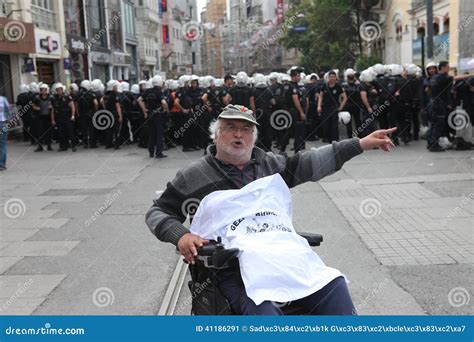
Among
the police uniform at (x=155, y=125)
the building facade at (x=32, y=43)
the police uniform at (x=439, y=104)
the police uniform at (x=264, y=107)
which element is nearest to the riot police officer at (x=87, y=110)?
the police uniform at (x=155, y=125)

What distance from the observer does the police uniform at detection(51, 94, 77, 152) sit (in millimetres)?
16422

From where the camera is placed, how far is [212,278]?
114 inches

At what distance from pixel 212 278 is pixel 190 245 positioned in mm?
198

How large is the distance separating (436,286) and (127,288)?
8.41ft

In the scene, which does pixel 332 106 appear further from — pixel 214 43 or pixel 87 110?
pixel 214 43

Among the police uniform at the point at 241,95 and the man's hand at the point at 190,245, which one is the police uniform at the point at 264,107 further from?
the man's hand at the point at 190,245

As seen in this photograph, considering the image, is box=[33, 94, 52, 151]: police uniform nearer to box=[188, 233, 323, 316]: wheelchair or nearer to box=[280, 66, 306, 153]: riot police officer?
box=[280, 66, 306, 153]: riot police officer

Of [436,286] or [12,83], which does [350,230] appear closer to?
[436,286]

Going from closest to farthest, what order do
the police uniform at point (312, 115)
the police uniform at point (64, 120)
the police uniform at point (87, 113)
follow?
the police uniform at point (312, 115)
the police uniform at point (64, 120)
the police uniform at point (87, 113)

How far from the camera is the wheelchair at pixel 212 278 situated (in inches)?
106

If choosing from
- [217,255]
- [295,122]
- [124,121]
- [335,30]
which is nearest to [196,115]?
[124,121]

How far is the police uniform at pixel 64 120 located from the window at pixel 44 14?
420 inches

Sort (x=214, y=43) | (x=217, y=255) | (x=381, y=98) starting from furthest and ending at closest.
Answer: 1. (x=214, y=43)
2. (x=381, y=98)
3. (x=217, y=255)
